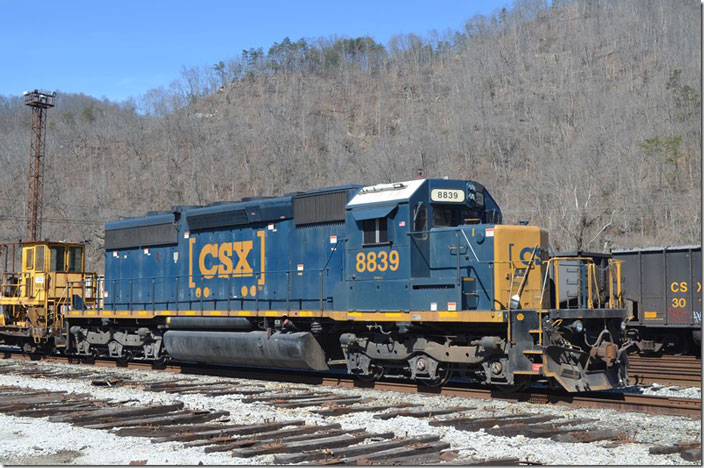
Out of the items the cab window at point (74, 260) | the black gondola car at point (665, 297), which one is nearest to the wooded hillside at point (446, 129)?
the black gondola car at point (665, 297)

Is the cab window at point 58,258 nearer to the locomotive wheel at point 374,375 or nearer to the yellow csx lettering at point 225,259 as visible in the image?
the yellow csx lettering at point 225,259

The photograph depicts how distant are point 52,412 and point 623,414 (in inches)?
309

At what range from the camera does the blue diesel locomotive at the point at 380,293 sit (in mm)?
11562

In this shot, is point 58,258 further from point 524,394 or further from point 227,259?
point 524,394

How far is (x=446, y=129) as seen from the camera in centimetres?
8638

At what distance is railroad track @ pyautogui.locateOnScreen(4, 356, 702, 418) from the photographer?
10.4 meters

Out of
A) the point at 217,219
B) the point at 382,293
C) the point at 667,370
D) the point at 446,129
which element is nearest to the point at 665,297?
the point at 667,370

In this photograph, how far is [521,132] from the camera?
263 ft

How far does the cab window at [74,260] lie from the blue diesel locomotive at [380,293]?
5507 millimetres

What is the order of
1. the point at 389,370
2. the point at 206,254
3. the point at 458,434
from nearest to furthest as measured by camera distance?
the point at 458,434 < the point at 389,370 < the point at 206,254

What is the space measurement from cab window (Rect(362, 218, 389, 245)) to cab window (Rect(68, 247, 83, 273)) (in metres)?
12.2

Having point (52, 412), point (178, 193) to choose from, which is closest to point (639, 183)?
point (178, 193)

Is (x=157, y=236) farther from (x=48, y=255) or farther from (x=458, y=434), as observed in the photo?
(x=458, y=434)

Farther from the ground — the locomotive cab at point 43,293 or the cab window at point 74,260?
the cab window at point 74,260
